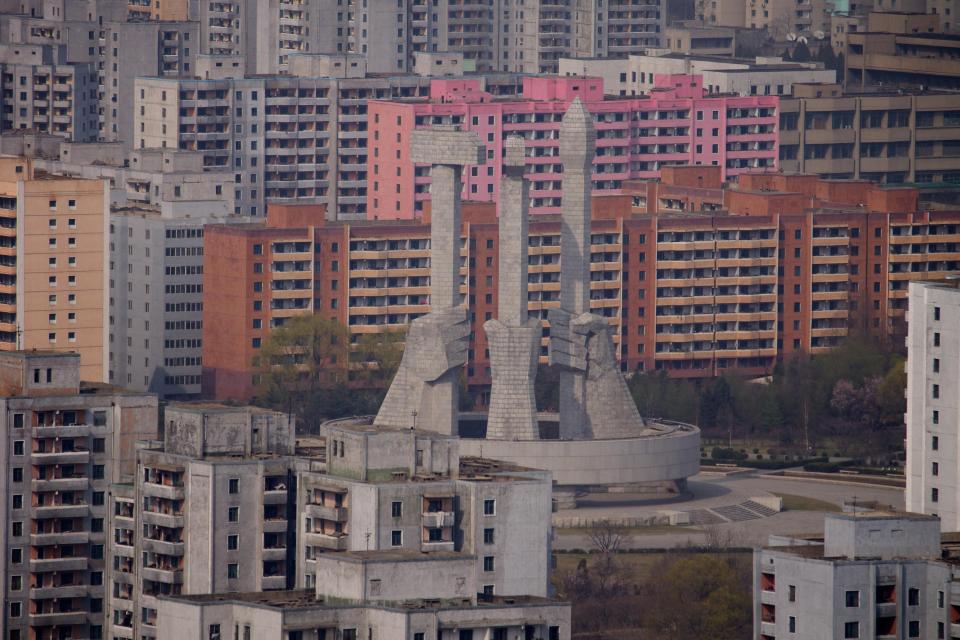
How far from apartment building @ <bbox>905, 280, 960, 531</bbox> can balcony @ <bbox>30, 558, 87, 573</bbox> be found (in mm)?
33515

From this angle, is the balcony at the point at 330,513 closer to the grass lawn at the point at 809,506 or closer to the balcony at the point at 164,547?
the balcony at the point at 164,547

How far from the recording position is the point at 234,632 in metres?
125

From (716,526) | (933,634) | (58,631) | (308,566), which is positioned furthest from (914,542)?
(716,526)

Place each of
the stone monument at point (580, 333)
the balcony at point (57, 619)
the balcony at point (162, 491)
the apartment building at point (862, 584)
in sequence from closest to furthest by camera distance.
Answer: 1. the apartment building at point (862, 584)
2. the balcony at point (162, 491)
3. the balcony at point (57, 619)
4. the stone monument at point (580, 333)

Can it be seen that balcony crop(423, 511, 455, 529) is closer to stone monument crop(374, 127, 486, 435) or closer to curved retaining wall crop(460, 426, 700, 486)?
curved retaining wall crop(460, 426, 700, 486)

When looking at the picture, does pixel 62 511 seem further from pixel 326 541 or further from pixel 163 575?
pixel 326 541

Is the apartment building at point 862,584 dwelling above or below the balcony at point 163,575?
above

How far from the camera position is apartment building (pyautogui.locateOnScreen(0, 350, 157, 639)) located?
5920 inches

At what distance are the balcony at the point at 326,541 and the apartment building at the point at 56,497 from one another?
12.9 meters

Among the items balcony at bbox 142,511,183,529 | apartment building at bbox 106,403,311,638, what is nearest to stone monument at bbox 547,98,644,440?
apartment building at bbox 106,403,311,638

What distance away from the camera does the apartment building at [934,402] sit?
155 m

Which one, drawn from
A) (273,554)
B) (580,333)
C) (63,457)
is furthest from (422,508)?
(580,333)

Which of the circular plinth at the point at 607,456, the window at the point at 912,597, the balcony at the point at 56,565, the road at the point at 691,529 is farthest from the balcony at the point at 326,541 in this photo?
the circular plinth at the point at 607,456

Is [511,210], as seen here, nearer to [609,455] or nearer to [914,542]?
[609,455]
